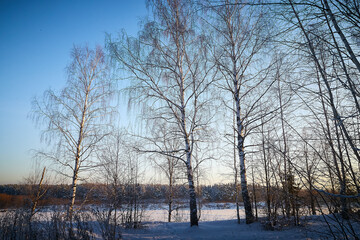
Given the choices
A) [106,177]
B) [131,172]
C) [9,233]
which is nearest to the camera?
[9,233]

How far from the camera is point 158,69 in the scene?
7227mm

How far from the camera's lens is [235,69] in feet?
24.0

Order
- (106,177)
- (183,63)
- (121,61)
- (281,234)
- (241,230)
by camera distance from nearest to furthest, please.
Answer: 1. (281,234)
2. (241,230)
3. (121,61)
4. (183,63)
5. (106,177)

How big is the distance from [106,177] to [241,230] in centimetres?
752

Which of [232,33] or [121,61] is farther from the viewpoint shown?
[232,33]

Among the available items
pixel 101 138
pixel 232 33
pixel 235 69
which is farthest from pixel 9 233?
pixel 232 33

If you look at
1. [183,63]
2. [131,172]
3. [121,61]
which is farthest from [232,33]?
[131,172]

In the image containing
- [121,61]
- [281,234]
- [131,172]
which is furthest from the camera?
[131,172]

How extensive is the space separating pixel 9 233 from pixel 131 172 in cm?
630

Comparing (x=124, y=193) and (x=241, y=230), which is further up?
(x=124, y=193)

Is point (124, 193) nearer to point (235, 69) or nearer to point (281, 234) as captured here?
point (281, 234)

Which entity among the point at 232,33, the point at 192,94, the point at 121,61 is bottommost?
the point at 192,94

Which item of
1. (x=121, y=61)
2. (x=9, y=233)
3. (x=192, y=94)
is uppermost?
(x=121, y=61)

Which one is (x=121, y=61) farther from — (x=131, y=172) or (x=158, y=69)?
(x=131, y=172)
